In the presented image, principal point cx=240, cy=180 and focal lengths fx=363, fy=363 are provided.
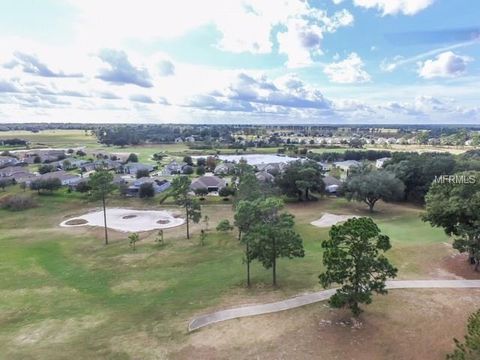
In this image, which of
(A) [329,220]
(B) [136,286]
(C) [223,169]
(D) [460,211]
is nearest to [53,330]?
(B) [136,286]

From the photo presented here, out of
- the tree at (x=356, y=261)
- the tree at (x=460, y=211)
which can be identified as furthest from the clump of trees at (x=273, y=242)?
the tree at (x=460, y=211)

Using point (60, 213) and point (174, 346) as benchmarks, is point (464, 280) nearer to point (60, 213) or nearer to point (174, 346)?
point (174, 346)

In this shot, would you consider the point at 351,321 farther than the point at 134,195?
No

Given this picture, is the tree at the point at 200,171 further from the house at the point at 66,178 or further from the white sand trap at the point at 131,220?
the white sand trap at the point at 131,220

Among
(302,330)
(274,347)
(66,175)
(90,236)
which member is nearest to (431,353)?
(302,330)

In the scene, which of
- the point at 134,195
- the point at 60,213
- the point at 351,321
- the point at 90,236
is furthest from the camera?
the point at 134,195

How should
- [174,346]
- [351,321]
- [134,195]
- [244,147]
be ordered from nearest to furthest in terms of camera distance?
[174,346] → [351,321] → [134,195] → [244,147]

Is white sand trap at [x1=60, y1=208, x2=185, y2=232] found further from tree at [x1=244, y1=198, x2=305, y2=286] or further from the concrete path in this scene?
the concrete path
